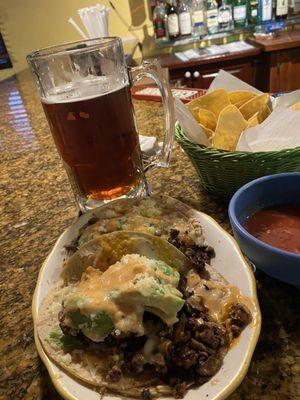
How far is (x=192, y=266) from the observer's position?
520 millimetres

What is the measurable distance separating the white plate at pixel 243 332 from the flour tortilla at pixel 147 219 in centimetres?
2

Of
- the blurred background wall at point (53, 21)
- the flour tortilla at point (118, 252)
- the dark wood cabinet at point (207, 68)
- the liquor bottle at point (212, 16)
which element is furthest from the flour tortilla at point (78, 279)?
the blurred background wall at point (53, 21)

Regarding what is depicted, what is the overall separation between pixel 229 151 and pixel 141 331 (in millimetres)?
402

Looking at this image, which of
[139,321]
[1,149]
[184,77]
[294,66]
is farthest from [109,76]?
[294,66]

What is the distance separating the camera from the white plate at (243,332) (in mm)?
366

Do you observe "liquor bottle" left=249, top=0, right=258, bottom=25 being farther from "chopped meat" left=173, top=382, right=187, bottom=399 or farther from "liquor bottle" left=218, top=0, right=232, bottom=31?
"chopped meat" left=173, top=382, right=187, bottom=399

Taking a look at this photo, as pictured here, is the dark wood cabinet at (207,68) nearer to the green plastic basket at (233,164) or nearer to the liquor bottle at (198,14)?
the liquor bottle at (198,14)

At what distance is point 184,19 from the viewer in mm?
3051

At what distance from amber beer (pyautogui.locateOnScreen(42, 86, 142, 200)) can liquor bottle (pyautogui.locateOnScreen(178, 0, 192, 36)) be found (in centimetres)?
271

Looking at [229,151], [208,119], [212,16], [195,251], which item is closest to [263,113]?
[208,119]

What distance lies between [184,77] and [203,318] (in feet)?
8.97

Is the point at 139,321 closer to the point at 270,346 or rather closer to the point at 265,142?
the point at 270,346

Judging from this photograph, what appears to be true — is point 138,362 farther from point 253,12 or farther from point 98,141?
point 253,12

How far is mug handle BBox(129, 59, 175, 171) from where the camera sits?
0.73m
